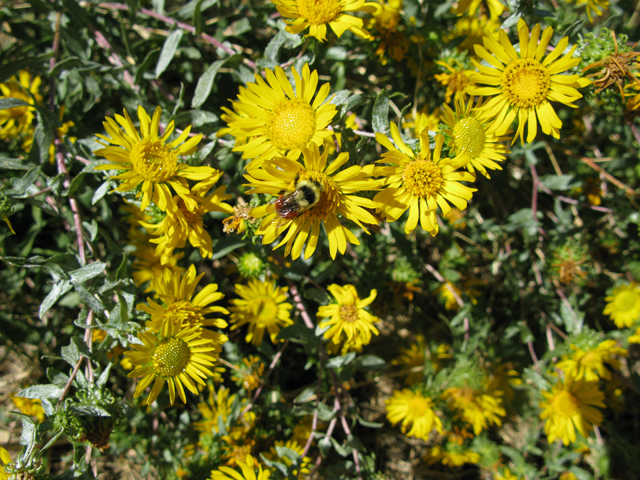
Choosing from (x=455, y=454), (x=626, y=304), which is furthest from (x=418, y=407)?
(x=626, y=304)

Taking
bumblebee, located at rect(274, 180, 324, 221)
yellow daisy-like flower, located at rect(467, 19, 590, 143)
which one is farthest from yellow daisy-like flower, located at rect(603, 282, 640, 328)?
bumblebee, located at rect(274, 180, 324, 221)

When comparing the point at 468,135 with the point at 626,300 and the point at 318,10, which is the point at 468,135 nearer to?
the point at 318,10

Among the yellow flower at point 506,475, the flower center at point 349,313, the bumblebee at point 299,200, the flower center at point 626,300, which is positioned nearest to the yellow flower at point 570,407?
the yellow flower at point 506,475

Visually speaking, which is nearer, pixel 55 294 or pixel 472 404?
pixel 55 294

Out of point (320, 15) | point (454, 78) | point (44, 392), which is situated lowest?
point (44, 392)

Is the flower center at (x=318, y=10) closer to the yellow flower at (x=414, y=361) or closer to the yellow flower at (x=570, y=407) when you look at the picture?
the yellow flower at (x=414, y=361)

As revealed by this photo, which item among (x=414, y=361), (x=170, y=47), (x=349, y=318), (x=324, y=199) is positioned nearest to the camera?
(x=324, y=199)
